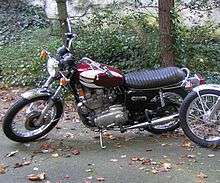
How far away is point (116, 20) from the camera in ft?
28.2

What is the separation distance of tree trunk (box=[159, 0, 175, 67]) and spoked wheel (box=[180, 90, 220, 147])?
95.8 inches

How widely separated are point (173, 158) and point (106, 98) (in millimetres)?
1042

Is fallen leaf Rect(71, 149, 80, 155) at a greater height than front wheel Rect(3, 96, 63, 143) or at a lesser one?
lesser

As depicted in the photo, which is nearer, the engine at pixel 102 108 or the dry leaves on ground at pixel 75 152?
the dry leaves on ground at pixel 75 152

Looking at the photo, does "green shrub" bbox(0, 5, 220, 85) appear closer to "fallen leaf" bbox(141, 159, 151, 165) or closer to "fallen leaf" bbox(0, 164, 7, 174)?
"fallen leaf" bbox(141, 159, 151, 165)

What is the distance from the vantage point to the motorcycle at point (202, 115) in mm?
5215

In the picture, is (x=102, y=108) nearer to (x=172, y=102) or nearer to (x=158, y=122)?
(x=158, y=122)

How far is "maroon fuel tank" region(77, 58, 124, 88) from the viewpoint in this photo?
5.22 metres

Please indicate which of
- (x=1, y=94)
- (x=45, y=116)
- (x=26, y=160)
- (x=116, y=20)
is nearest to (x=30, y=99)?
(x=45, y=116)

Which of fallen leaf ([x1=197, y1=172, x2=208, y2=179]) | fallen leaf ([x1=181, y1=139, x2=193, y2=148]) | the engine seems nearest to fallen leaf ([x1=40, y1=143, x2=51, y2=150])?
the engine

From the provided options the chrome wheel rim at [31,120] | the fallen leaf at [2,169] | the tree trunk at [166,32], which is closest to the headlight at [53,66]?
the chrome wheel rim at [31,120]

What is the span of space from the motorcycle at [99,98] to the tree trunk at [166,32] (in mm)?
2113

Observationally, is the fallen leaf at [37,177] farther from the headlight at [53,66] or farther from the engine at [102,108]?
the headlight at [53,66]

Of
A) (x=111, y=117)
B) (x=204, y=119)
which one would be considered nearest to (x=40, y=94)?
(x=111, y=117)
